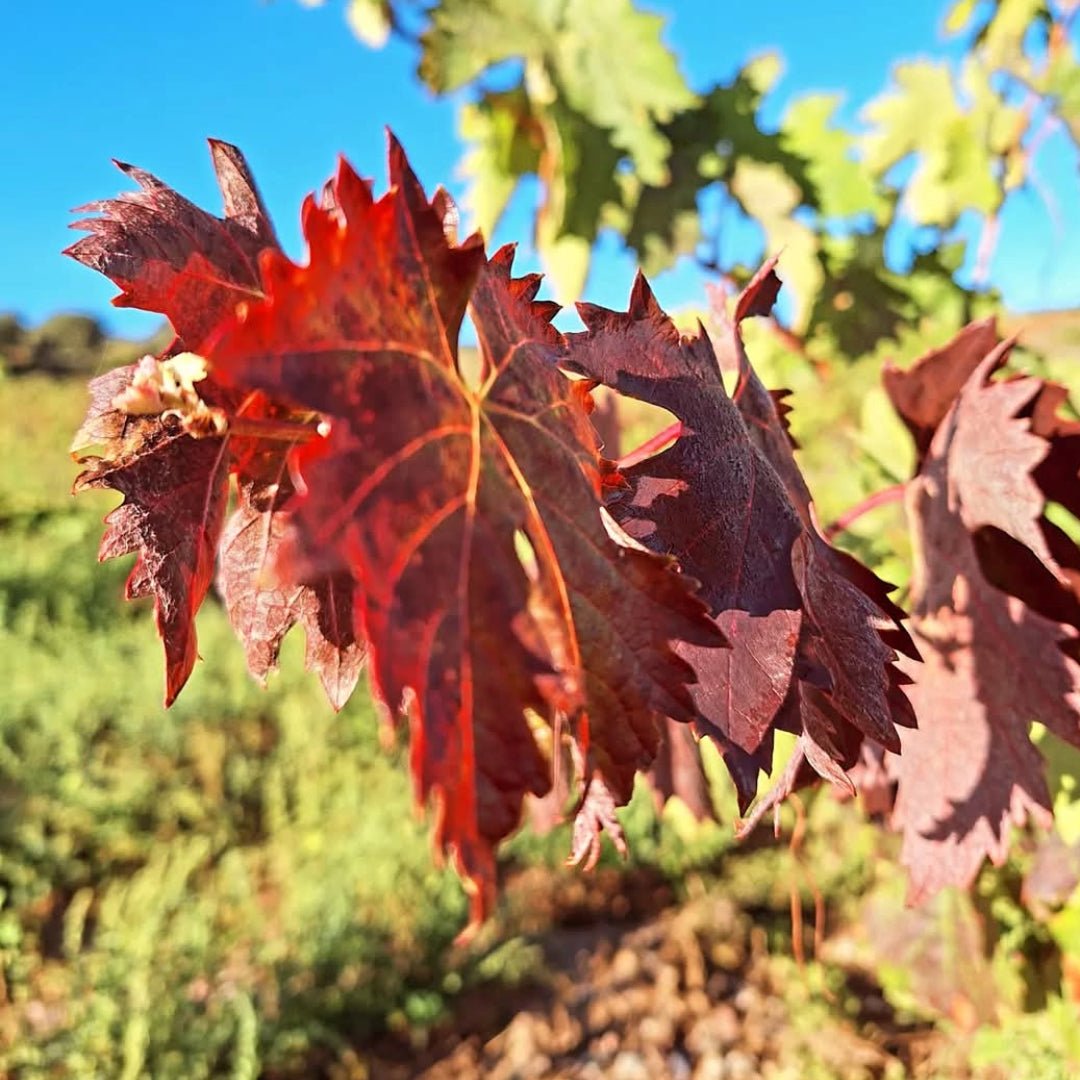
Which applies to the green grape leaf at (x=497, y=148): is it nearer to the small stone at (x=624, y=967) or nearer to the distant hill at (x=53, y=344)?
the small stone at (x=624, y=967)

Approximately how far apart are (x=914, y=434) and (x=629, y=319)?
1.51 ft

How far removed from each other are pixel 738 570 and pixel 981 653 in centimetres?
36

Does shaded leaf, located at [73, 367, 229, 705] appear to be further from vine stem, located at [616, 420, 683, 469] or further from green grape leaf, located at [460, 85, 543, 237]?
green grape leaf, located at [460, 85, 543, 237]

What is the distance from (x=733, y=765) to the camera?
49 centimetres

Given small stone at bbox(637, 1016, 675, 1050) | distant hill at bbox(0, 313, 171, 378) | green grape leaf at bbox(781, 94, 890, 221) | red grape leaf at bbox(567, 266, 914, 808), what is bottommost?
small stone at bbox(637, 1016, 675, 1050)

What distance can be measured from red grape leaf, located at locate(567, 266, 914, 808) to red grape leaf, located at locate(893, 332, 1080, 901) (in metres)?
0.26

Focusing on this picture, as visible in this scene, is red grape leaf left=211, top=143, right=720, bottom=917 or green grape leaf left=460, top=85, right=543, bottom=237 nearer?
red grape leaf left=211, top=143, right=720, bottom=917

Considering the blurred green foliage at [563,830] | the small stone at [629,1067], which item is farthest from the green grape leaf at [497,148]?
the small stone at [629,1067]

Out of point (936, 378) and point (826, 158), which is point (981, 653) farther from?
point (826, 158)

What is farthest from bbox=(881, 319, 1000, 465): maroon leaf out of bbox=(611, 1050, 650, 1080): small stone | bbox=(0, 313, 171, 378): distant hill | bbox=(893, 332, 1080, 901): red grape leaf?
bbox=(0, 313, 171, 378): distant hill

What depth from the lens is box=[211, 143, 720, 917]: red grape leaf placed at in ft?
1.00

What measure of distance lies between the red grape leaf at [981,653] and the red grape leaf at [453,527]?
427mm

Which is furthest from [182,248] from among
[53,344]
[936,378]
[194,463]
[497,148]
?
[53,344]

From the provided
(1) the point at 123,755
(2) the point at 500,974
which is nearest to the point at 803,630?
(2) the point at 500,974
